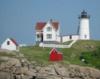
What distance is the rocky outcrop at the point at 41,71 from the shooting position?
196 feet

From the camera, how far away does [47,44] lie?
7194 cm

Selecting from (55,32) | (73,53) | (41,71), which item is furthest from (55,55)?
(55,32)

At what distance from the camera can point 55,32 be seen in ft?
248

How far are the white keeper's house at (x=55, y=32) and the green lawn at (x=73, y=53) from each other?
10.7 ft

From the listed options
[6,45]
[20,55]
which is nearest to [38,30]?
[6,45]

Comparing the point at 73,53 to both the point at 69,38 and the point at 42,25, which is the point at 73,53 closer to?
the point at 69,38

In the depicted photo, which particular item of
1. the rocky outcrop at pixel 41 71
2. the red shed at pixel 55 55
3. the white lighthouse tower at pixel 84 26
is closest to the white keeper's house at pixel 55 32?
the white lighthouse tower at pixel 84 26

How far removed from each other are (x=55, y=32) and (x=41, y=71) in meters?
16.4

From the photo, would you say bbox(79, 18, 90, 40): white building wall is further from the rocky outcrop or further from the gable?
the rocky outcrop

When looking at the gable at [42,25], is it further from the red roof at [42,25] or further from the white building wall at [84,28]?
the white building wall at [84,28]

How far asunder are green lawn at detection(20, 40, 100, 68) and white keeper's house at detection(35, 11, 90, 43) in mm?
3272

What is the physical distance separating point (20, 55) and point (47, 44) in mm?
8906

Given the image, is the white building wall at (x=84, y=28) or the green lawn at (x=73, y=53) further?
the white building wall at (x=84, y=28)

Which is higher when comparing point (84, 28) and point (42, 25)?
point (42, 25)
